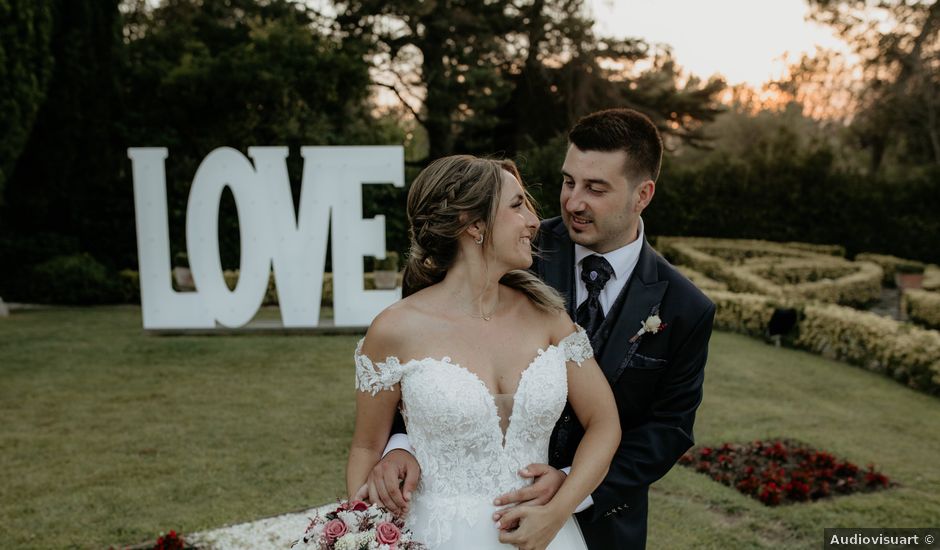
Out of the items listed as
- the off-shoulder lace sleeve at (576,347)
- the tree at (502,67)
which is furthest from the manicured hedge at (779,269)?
the off-shoulder lace sleeve at (576,347)

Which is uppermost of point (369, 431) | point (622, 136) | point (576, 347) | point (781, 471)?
point (622, 136)

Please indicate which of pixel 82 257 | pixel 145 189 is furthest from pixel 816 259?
pixel 82 257

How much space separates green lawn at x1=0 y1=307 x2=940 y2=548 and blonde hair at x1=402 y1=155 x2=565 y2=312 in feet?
10.2

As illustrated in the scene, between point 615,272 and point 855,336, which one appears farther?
point 855,336

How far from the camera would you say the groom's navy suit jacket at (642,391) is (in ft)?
8.59

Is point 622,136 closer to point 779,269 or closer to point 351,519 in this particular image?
point 351,519

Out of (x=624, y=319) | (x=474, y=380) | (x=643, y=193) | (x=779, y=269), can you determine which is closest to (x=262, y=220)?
(x=643, y=193)

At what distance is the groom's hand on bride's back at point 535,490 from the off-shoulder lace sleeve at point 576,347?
38 cm

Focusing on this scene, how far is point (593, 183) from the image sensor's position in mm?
2836

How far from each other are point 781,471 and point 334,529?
519cm

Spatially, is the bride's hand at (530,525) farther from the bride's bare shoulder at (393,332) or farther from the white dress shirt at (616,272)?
the white dress shirt at (616,272)

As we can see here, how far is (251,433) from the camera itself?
7266 mm

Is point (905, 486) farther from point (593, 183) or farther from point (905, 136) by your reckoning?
point (905, 136)

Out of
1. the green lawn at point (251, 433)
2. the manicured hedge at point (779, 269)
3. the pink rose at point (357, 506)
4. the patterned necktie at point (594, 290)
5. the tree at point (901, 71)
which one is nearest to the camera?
the pink rose at point (357, 506)
